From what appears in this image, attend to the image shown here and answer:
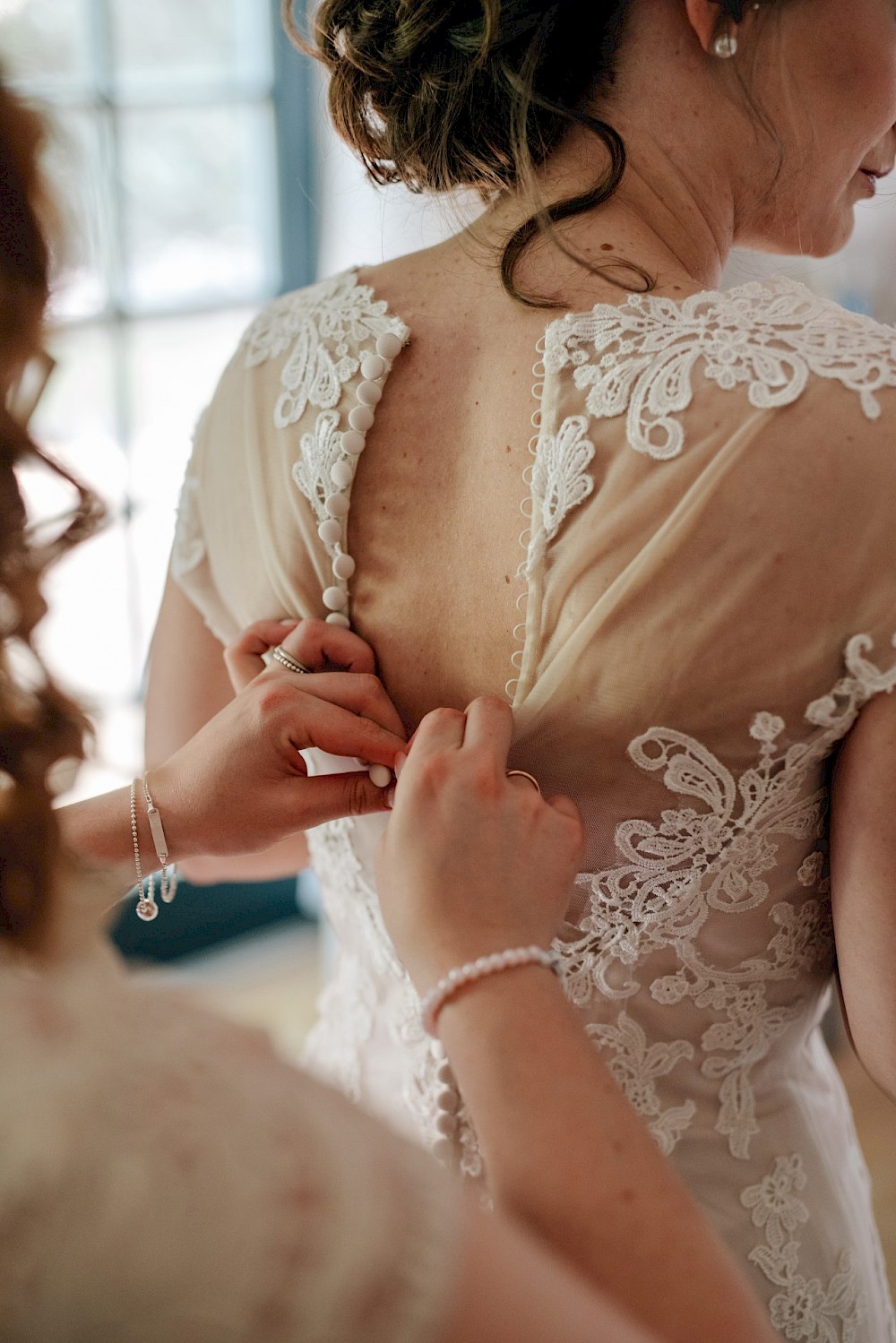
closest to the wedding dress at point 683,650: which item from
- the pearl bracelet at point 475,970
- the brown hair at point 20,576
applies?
the pearl bracelet at point 475,970

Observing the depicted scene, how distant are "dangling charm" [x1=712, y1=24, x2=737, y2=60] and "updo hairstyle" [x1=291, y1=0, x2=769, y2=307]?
12 millimetres

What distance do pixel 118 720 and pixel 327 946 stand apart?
0.88 meters

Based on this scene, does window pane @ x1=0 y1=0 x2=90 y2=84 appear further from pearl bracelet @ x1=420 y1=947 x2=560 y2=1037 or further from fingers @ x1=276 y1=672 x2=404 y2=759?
pearl bracelet @ x1=420 y1=947 x2=560 y2=1037

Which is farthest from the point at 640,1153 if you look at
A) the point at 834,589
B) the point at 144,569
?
the point at 144,569

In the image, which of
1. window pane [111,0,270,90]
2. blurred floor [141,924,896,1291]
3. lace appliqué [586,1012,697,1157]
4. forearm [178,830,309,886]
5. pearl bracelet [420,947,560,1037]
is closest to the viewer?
pearl bracelet [420,947,560,1037]

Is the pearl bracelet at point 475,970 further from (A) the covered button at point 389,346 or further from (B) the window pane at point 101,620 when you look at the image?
(B) the window pane at point 101,620

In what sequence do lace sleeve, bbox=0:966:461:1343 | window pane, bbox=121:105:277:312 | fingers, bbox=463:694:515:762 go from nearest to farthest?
lace sleeve, bbox=0:966:461:1343
fingers, bbox=463:694:515:762
window pane, bbox=121:105:277:312

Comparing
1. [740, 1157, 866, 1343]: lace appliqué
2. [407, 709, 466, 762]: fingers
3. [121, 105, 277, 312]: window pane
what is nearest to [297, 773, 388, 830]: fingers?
[407, 709, 466, 762]: fingers

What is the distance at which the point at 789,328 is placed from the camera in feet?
2.78

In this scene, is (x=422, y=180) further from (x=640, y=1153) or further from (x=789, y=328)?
(x=640, y=1153)

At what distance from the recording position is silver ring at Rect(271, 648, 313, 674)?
1.00 m

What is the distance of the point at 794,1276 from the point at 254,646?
2.64 feet

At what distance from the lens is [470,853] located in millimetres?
790

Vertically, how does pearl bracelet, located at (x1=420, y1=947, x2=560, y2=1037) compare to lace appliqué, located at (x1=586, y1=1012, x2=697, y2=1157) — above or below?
above
